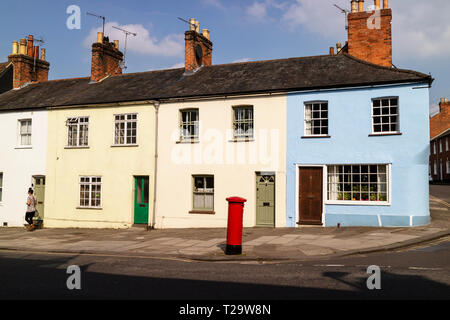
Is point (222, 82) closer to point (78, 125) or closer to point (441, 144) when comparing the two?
point (78, 125)

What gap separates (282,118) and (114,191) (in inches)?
348

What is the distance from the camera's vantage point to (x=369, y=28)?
18.3 meters

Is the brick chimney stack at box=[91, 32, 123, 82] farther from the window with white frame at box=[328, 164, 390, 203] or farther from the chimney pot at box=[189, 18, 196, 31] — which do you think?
the window with white frame at box=[328, 164, 390, 203]

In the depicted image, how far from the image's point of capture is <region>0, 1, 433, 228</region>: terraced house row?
15539mm

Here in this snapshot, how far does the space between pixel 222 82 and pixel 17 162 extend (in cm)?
1214

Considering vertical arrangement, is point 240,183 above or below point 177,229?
above

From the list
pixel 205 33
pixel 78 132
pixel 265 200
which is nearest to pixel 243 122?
pixel 265 200

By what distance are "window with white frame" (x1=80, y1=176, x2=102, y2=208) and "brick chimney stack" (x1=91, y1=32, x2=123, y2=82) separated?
22.4 feet

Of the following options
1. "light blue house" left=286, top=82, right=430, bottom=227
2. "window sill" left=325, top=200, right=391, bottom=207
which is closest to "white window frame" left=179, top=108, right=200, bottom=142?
"light blue house" left=286, top=82, right=430, bottom=227

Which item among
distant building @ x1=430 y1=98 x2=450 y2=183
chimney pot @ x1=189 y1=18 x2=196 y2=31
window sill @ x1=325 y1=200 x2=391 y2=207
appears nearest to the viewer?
window sill @ x1=325 y1=200 x2=391 y2=207

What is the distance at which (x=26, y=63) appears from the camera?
1041 inches
